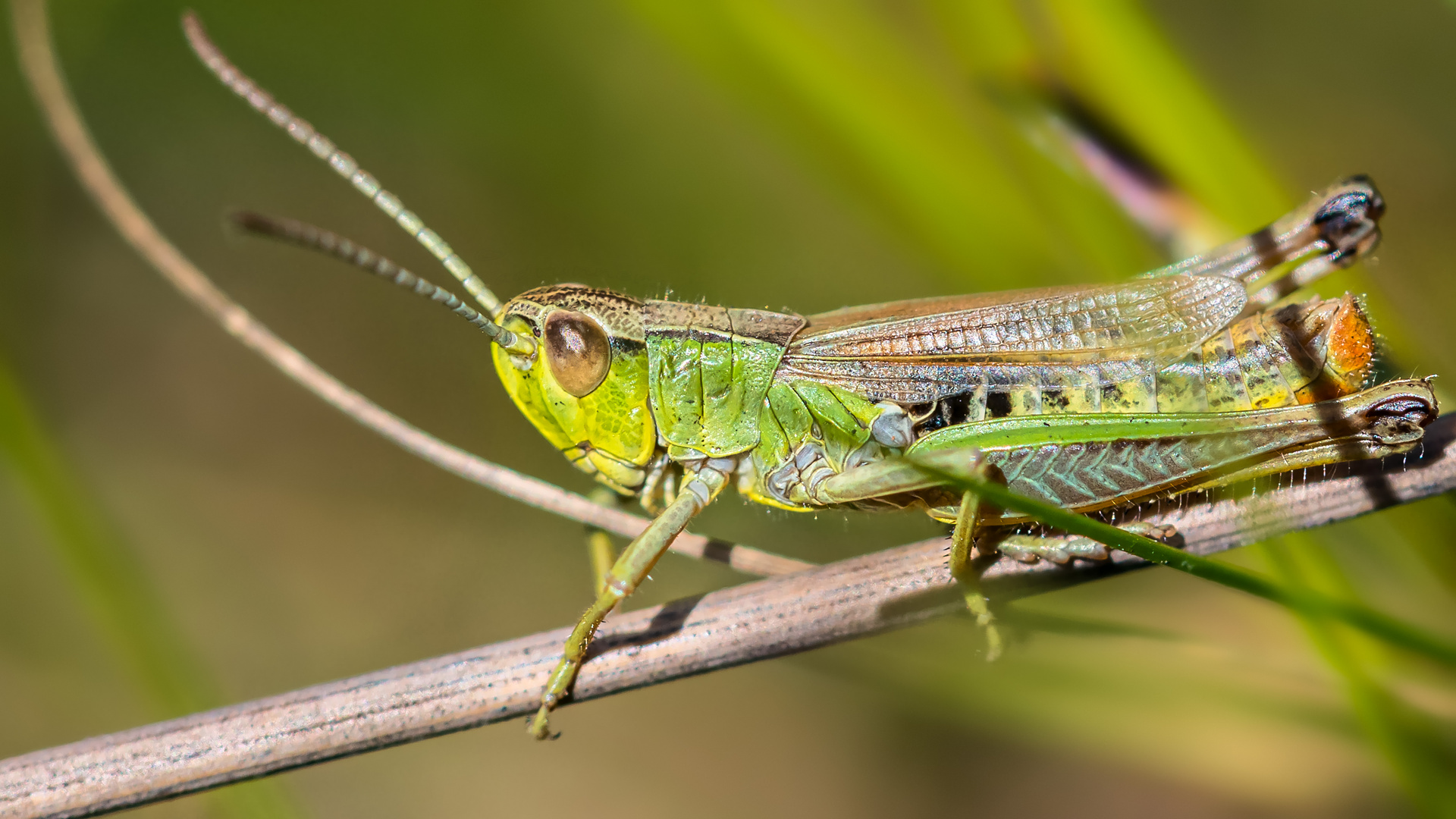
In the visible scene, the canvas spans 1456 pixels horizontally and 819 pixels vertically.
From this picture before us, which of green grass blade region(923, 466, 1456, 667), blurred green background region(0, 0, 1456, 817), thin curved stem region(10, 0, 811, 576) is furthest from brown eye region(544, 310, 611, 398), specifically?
green grass blade region(923, 466, 1456, 667)

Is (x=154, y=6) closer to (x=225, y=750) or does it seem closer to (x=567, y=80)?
(x=567, y=80)

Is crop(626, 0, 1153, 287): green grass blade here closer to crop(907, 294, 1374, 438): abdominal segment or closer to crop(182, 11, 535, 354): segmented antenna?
crop(907, 294, 1374, 438): abdominal segment

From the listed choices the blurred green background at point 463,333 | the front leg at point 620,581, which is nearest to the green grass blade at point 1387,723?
the front leg at point 620,581

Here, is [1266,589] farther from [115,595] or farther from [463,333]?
[463,333]

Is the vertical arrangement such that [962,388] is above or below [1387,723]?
above

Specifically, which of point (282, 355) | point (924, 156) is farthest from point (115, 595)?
point (924, 156)

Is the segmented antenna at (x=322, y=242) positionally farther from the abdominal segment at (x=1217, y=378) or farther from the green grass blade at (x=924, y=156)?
the abdominal segment at (x=1217, y=378)
